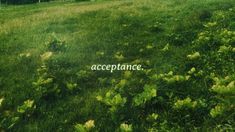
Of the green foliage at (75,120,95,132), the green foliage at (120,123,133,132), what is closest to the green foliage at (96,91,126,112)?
the green foliage at (75,120,95,132)

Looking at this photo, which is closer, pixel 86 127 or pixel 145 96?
pixel 86 127

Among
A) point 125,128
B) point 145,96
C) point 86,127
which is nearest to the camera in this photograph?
point 125,128

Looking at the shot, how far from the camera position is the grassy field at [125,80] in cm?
638

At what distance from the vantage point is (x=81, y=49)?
1131cm

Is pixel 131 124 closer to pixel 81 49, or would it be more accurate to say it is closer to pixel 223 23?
pixel 81 49

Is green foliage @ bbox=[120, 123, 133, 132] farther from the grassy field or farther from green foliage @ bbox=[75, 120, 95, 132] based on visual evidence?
green foliage @ bbox=[75, 120, 95, 132]

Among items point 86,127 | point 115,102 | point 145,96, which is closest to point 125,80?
point 145,96

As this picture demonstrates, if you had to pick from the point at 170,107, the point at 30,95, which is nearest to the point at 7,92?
the point at 30,95

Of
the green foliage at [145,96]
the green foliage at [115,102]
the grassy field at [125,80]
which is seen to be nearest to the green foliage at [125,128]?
the grassy field at [125,80]

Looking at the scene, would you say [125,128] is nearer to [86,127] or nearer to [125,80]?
[86,127]

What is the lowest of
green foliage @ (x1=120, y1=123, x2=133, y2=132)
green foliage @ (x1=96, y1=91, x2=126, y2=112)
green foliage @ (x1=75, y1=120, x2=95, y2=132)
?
green foliage @ (x1=75, y1=120, x2=95, y2=132)

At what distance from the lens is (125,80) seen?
25.9 ft

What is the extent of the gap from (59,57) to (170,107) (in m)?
4.67

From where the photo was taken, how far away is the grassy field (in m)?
6.38
